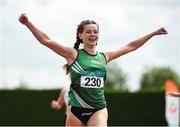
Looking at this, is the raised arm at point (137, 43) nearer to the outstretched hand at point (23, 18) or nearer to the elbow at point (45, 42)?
the elbow at point (45, 42)

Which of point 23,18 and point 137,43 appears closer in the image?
point 23,18

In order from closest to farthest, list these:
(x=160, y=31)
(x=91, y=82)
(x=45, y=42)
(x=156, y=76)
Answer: (x=45, y=42) < (x=91, y=82) < (x=160, y=31) < (x=156, y=76)

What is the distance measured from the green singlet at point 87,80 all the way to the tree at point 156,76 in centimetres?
7586

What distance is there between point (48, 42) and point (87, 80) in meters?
0.65

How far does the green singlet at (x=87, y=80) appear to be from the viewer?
24.9 ft

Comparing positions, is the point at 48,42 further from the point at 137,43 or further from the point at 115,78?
the point at 115,78

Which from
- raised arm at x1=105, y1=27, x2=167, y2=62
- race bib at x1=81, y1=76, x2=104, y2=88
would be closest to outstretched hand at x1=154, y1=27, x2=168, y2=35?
raised arm at x1=105, y1=27, x2=167, y2=62

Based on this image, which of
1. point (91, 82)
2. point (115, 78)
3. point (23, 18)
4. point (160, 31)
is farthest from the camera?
point (115, 78)

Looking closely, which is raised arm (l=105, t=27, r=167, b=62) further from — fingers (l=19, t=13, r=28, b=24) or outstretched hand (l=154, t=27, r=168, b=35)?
fingers (l=19, t=13, r=28, b=24)

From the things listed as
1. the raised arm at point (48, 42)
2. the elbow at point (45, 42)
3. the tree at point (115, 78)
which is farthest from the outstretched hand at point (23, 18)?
the tree at point (115, 78)

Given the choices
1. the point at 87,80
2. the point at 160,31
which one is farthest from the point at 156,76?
the point at 87,80

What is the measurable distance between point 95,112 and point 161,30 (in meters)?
1.44

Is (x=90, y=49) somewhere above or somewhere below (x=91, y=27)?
below

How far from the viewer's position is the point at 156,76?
89.3 meters
